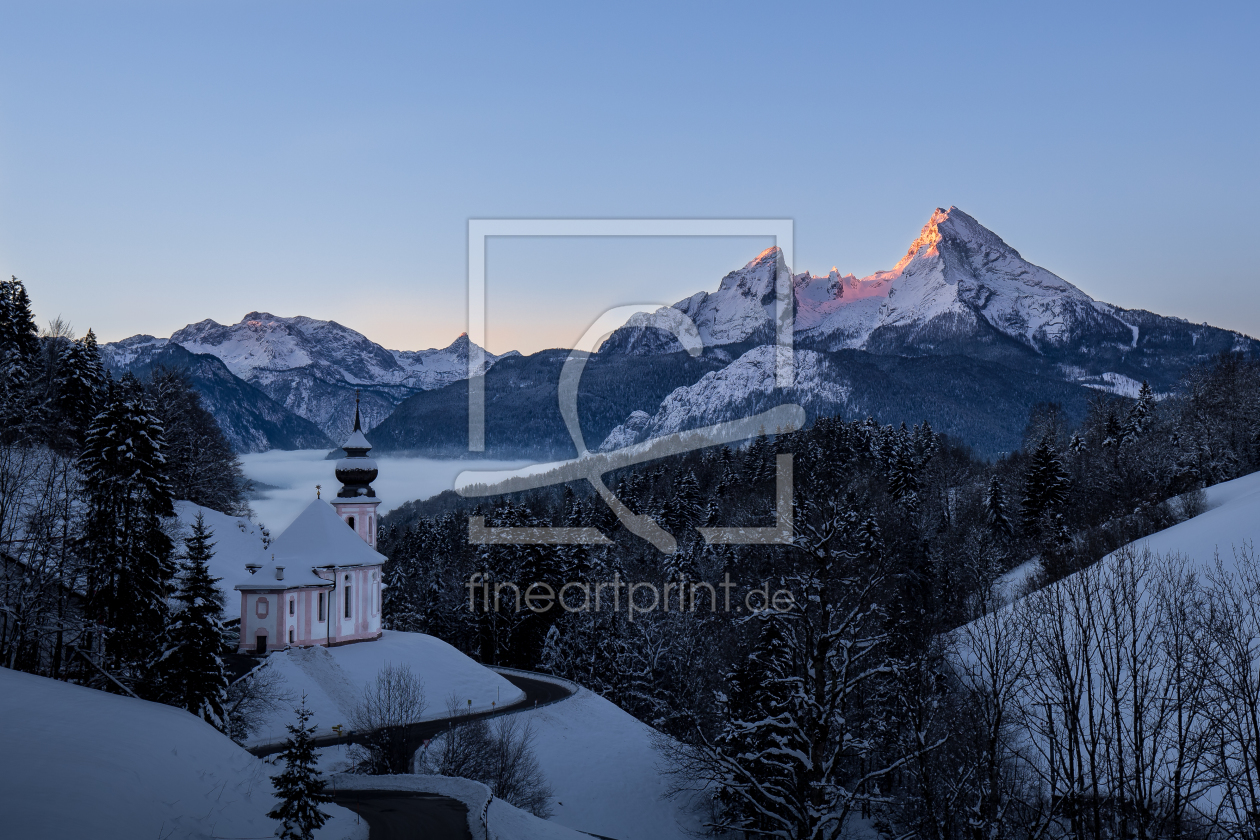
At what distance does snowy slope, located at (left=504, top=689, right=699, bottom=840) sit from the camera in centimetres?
3884

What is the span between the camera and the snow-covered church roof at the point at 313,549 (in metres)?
48.4

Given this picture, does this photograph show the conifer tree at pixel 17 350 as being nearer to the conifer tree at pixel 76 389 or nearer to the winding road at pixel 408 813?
the conifer tree at pixel 76 389

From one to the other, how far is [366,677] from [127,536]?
15792 millimetres

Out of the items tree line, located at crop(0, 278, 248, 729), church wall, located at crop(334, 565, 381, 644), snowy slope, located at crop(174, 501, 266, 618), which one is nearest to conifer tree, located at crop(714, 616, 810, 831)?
tree line, located at crop(0, 278, 248, 729)

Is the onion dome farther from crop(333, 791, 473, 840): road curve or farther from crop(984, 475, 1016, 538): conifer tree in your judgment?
crop(984, 475, 1016, 538): conifer tree

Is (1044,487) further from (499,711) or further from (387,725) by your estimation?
(387,725)

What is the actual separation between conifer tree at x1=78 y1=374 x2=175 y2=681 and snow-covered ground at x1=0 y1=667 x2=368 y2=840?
Result: 4825 millimetres

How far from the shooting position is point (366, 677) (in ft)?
145

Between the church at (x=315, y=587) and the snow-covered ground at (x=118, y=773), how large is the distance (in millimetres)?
20904

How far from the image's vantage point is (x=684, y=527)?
286 feet

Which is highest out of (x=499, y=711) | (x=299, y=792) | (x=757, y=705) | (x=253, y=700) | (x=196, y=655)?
(x=196, y=655)

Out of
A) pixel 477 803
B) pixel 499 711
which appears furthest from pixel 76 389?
pixel 477 803

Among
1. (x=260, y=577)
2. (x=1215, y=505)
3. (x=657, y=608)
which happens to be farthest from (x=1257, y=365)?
(x=260, y=577)

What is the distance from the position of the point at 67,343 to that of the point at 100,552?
40.5 metres
